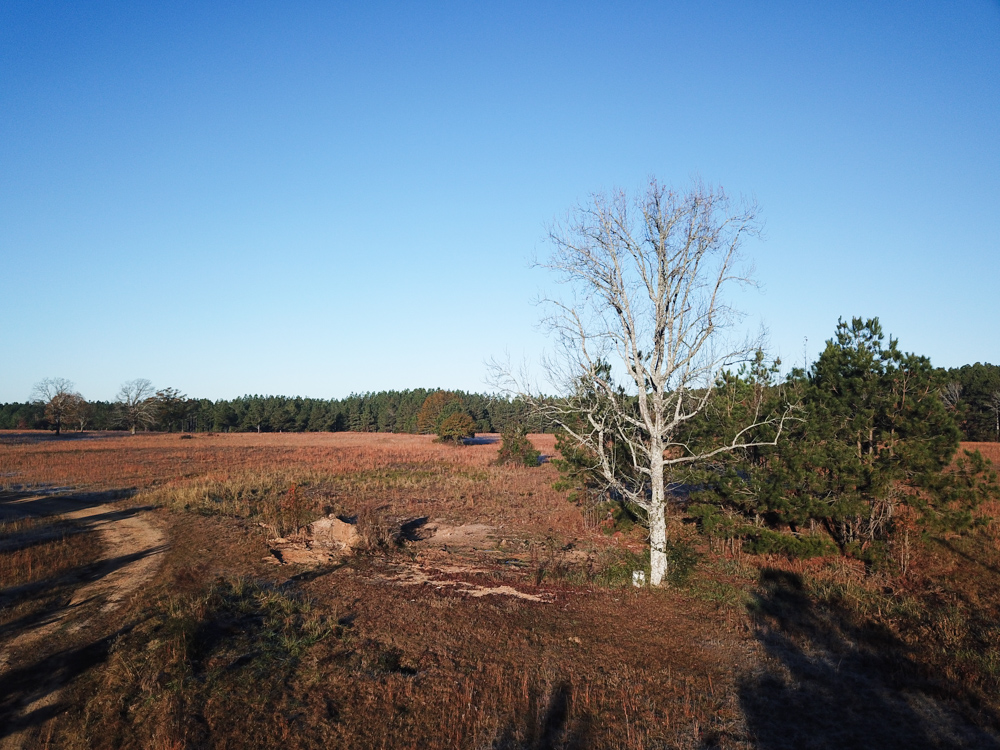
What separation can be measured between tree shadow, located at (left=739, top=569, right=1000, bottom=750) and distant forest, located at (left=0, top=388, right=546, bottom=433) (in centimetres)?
8374

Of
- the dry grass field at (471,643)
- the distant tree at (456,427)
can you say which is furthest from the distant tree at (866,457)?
the distant tree at (456,427)

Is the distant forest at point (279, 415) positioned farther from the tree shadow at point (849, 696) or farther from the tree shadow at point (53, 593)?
the tree shadow at point (849, 696)

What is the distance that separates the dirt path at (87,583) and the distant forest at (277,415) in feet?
242

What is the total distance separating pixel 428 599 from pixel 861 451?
10.5 metres

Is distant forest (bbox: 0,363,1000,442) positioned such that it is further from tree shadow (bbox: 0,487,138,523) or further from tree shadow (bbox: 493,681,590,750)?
tree shadow (bbox: 493,681,590,750)

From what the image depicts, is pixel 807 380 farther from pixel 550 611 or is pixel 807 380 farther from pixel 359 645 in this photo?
pixel 359 645

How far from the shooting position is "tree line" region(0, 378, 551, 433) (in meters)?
84.4

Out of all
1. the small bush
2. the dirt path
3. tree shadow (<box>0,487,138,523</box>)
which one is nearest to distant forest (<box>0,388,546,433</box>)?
the small bush

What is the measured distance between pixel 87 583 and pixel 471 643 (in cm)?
821

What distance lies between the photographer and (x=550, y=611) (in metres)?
10.2

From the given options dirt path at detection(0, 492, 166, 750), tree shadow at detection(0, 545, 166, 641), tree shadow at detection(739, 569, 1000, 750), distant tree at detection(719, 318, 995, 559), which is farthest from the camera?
distant tree at detection(719, 318, 995, 559)

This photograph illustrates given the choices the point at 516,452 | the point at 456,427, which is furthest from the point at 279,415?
the point at 516,452

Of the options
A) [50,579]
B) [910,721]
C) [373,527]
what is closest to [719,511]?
[910,721]

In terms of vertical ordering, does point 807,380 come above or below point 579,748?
above
